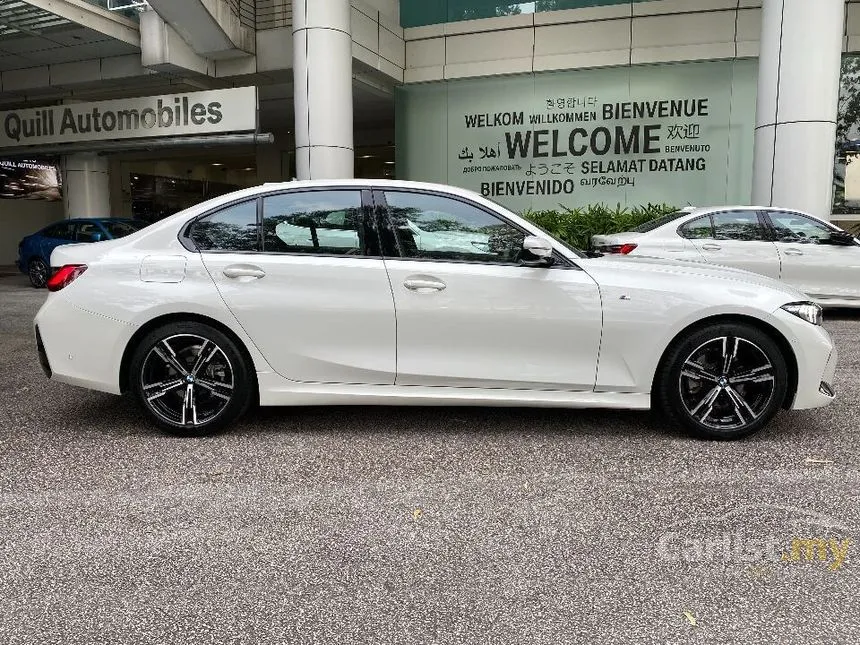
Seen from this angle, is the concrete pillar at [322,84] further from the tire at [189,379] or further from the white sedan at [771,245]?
the tire at [189,379]

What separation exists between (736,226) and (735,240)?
204 millimetres

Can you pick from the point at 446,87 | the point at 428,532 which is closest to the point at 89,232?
the point at 446,87

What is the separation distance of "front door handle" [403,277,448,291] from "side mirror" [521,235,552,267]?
0.51 metres

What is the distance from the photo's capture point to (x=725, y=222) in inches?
350

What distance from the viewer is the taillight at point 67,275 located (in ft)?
13.9

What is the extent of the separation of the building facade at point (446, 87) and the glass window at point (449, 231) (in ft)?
31.3

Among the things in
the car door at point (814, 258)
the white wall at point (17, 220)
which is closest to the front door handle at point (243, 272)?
the car door at point (814, 258)

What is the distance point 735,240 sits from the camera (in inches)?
349

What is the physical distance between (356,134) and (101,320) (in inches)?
863

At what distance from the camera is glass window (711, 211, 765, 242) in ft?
29.1

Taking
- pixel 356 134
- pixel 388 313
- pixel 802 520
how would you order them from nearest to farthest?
pixel 802 520 → pixel 388 313 → pixel 356 134

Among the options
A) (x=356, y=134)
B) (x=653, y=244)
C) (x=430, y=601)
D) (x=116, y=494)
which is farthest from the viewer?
(x=356, y=134)

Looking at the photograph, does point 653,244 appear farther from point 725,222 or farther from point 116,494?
point 116,494

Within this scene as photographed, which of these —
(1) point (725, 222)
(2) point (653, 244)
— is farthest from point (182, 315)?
(1) point (725, 222)
